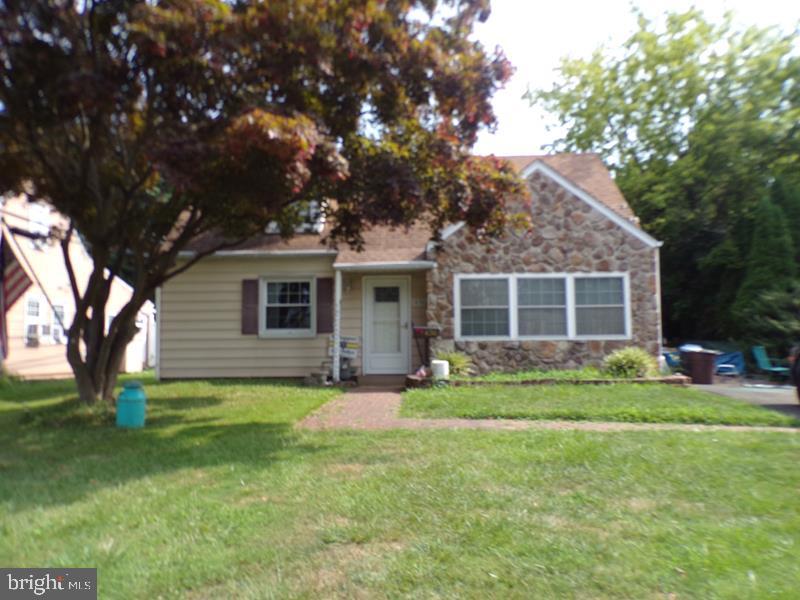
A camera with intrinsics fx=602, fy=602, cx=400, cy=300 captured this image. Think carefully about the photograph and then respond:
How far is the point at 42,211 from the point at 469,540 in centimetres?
1617

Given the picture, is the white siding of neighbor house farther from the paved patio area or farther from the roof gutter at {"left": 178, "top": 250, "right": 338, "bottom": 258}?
the paved patio area

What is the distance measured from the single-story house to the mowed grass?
6.28ft

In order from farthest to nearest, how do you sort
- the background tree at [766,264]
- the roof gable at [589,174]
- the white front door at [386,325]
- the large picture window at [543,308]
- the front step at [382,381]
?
the background tree at [766,264]
the roof gable at [589,174]
the white front door at [386,325]
the large picture window at [543,308]
the front step at [382,381]

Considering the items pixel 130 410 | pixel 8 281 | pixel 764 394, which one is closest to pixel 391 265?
pixel 130 410

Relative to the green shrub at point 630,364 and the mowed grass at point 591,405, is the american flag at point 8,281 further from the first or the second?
the green shrub at point 630,364

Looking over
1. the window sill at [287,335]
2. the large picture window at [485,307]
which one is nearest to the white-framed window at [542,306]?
the large picture window at [485,307]

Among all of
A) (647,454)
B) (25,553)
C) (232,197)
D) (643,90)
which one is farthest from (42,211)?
(643,90)

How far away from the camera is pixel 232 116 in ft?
22.3

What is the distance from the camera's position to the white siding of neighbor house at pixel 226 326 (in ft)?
45.8

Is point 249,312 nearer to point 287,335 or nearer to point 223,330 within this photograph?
point 223,330

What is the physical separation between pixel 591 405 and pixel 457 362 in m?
3.57

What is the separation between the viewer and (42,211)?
52.8ft

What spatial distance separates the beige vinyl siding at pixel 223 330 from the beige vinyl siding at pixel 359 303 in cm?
55

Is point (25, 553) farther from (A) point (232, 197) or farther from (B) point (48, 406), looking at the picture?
(B) point (48, 406)
